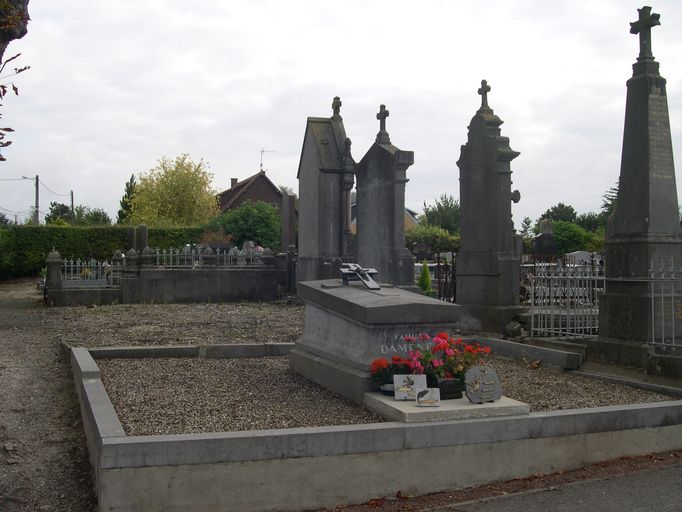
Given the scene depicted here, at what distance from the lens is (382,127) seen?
14930 mm

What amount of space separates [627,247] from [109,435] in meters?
6.36

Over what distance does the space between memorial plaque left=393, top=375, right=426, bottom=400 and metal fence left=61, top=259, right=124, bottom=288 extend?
1295cm

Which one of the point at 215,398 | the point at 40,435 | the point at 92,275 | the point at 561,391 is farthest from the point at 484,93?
the point at 92,275

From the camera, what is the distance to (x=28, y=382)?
8.06 metres

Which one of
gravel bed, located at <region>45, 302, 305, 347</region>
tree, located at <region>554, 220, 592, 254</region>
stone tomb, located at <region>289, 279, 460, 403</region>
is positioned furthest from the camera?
tree, located at <region>554, 220, 592, 254</region>

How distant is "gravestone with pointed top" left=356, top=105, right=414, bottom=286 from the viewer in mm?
13945

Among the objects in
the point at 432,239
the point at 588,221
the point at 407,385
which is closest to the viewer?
the point at 407,385

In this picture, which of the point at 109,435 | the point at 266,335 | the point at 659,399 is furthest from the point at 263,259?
the point at 109,435

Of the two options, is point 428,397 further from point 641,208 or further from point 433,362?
point 641,208

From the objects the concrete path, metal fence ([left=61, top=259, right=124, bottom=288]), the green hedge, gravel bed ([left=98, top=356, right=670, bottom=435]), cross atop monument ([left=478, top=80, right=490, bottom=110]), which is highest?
cross atop monument ([left=478, top=80, right=490, bottom=110])

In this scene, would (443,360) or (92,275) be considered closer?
(443,360)

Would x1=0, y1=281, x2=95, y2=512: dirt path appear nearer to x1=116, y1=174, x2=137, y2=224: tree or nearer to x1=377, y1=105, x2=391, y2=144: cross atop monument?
x1=377, y1=105, x2=391, y2=144: cross atop monument

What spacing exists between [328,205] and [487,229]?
5.61 m

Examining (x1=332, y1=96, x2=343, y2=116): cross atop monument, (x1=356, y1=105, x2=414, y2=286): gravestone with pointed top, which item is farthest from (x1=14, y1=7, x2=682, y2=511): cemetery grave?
(x1=332, y1=96, x2=343, y2=116): cross atop monument
